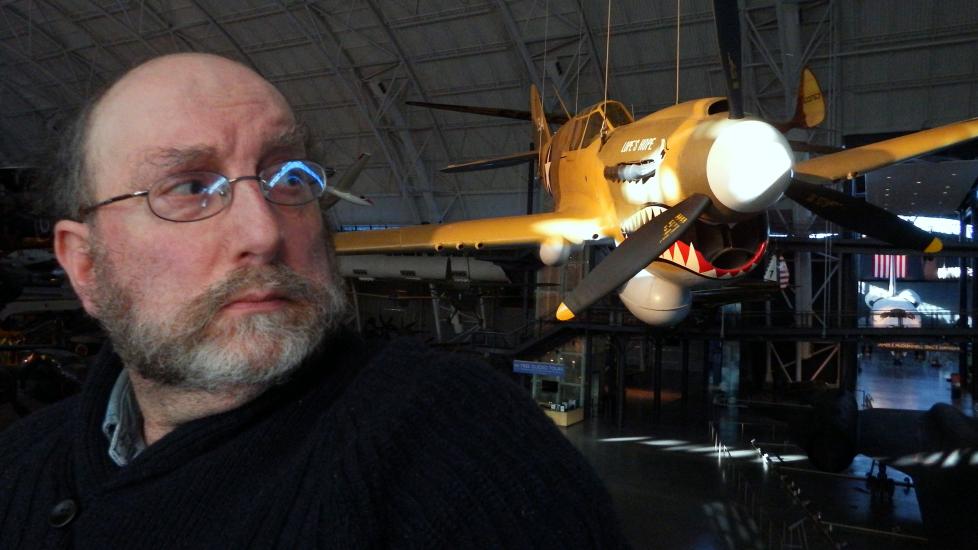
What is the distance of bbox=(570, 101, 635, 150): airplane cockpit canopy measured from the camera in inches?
324

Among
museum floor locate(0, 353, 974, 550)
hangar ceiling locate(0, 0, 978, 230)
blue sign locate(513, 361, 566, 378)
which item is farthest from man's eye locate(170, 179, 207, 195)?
hangar ceiling locate(0, 0, 978, 230)

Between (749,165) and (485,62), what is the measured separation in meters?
17.2

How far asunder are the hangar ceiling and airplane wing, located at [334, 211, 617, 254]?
8.99 meters

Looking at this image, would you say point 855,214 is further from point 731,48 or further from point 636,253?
point 636,253

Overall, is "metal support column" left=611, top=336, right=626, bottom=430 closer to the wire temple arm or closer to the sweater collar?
the sweater collar

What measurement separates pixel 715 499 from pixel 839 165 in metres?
6.25

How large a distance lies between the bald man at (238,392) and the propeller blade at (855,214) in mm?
7090

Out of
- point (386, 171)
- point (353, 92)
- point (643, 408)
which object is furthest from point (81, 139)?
point (386, 171)

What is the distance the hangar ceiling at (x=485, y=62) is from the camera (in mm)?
17109

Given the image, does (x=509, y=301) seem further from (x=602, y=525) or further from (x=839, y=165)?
(x=602, y=525)

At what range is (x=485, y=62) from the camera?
21.4m

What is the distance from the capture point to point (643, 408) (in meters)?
20.1

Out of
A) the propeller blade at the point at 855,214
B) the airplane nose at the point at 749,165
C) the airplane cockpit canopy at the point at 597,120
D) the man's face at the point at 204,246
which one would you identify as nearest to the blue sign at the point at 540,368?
the airplane cockpit canopy at the point at 597,120

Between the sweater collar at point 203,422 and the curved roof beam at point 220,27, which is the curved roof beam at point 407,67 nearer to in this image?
the curved roof beam at point 220,27
